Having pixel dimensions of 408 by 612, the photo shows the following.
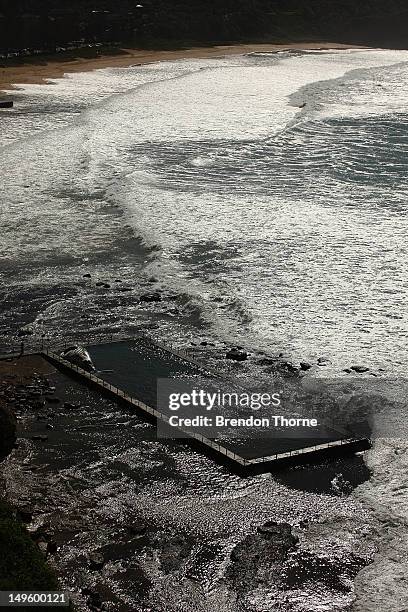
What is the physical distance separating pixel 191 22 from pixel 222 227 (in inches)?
2564

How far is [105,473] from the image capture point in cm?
1698

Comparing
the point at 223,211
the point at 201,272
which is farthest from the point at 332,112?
the point at 201,272

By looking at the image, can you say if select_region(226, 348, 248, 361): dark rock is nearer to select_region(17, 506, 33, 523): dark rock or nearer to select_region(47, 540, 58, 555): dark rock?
select_region(17, 506, 33, 523): dark rock

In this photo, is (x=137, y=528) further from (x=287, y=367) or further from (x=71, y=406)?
(x=287, y=367)

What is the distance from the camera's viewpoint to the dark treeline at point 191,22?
8488cm

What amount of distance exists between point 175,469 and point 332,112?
133ft

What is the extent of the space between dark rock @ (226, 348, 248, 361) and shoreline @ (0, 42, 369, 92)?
127 ft

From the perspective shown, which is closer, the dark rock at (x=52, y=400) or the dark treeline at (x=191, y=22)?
the dark rock at (x=52, y=400)

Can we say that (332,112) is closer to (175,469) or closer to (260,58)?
(260,58)

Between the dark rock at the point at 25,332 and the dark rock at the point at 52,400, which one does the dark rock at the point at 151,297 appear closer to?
the dark rock at the point at 25,332

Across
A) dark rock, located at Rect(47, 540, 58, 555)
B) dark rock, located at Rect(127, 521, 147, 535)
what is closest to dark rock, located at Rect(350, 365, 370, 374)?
dark rock, located at Rect(127, 521, 147, 535)

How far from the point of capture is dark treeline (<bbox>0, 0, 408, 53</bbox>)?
278 ft

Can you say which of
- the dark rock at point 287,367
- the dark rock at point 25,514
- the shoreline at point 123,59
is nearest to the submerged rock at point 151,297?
the dark rock at point 287,367

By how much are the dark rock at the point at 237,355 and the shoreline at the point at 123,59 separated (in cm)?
3877
